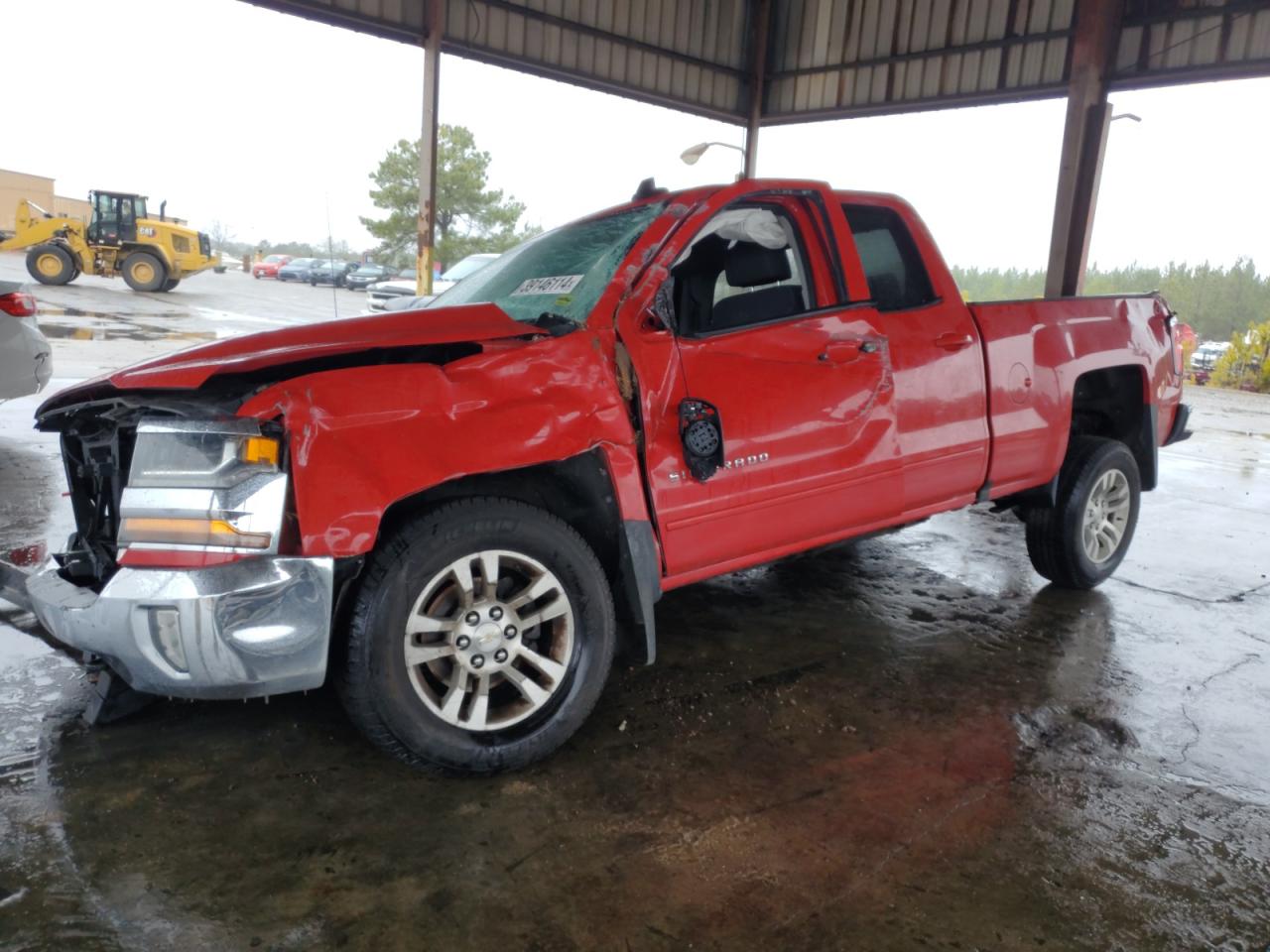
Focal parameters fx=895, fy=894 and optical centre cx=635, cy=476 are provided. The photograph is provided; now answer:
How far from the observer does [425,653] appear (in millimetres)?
2488

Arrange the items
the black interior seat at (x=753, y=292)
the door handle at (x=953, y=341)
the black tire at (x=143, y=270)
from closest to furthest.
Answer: the black interior seat at (x=753, y=292) < the door handle at (x=953, y=341) < the black tire at (x=143, y=270)

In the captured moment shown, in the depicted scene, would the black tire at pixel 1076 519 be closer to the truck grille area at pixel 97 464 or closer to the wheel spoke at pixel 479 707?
the wheel spoke at pixel 479 707

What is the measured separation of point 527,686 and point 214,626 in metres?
0.87

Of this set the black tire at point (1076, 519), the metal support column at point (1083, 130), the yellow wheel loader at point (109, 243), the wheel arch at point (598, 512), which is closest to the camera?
the wheel arch at point (598, 512)

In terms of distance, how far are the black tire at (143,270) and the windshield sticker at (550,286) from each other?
23.8 meters

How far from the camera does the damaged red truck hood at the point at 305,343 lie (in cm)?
235

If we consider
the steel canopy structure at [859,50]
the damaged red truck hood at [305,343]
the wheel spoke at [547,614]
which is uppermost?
the steel canopy structure at [859,50]

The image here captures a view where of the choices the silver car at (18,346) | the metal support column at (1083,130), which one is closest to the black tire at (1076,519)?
the silver car at (18,346)

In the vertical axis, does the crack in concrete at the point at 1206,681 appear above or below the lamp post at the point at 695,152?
below

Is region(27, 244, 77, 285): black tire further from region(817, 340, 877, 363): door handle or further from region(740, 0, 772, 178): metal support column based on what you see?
region(817, 340, 877, 363): door handle

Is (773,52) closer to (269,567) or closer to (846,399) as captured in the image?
(846,399)

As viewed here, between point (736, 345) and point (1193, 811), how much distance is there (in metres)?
1.97

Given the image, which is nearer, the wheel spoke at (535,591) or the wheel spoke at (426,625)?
the wheel spoke at (426,625)

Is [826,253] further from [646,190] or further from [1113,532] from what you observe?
[1113,532]
